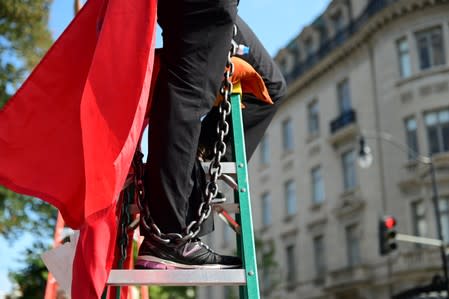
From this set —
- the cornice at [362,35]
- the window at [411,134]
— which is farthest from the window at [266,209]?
the window at [411,134]

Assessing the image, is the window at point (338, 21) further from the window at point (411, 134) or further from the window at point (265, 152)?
the window at point (411, 134)

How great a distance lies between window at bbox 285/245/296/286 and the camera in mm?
37062

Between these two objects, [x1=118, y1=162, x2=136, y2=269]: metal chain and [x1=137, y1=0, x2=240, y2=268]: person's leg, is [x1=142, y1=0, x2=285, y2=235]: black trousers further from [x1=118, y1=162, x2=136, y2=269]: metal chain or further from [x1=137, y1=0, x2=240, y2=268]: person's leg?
[x1=118, y1=162, x2=136, y2=269]: metal chain

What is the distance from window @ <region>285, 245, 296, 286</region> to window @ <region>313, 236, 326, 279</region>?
223 cm

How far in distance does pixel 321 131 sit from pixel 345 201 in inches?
183

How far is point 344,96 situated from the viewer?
34219 mm

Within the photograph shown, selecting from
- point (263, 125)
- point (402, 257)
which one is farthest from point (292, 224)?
point (263, 125)

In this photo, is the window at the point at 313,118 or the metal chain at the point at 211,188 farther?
the window at the point at 313,118

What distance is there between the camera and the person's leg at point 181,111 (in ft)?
7.77

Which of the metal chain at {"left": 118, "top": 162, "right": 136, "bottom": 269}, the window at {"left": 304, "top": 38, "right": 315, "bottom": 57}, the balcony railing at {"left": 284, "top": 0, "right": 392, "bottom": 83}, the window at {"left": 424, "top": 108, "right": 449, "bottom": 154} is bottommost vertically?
the metal chain at {"left": 118, "top": 162, "right": 136, "bottom": 269}

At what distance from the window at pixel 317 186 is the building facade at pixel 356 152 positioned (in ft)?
0.17

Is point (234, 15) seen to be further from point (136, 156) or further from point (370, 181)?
point (370, 181)

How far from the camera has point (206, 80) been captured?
246cm

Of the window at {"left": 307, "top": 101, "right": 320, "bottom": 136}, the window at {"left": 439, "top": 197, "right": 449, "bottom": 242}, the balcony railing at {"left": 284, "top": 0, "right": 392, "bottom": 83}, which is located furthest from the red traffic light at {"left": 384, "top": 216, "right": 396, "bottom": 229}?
the window at {"left": 307, "top": 101, "right": 320, "bottom": 136}
